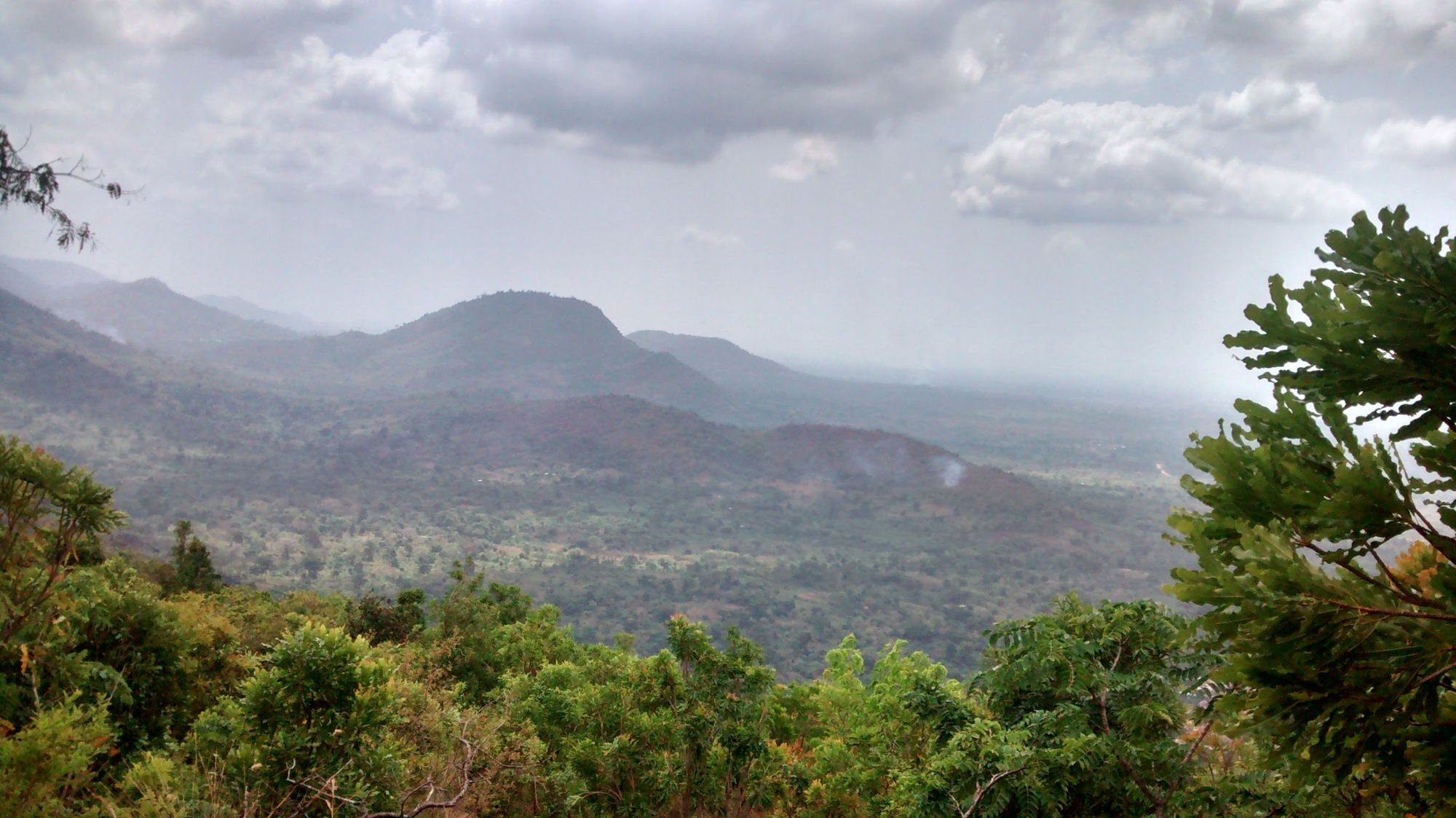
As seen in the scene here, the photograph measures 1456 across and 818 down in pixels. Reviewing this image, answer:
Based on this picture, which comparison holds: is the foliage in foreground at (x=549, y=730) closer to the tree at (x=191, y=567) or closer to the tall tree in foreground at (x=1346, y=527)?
the tall tree in foreground at (x=1346, y=527)

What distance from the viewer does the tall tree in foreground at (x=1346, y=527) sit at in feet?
12.5

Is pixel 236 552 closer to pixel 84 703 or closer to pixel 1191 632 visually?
pixel 84 703

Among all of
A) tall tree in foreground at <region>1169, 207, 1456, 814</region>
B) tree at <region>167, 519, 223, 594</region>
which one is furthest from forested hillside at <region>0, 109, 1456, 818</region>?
tree at <region>167, 519, 223, 594</region>

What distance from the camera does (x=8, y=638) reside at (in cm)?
712

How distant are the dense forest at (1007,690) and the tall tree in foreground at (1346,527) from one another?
0.06 ft

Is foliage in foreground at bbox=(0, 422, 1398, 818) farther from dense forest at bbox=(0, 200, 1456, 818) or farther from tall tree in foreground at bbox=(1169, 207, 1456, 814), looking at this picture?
tall tree in foreground at bbox=(1169, 207, 1456, 814)

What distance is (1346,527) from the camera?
413cm

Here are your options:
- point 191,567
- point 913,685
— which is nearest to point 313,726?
point 913,685

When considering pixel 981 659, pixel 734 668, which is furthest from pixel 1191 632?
pixel 734 668

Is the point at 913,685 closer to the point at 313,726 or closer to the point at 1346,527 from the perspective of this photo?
the point at 1346,527

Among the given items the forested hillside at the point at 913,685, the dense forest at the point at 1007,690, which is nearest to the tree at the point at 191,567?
the forested hillside at the point at 913,685

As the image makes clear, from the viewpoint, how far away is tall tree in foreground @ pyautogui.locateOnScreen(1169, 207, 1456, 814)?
3.81 m

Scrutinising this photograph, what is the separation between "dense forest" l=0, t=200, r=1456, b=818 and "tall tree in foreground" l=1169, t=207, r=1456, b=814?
2cm

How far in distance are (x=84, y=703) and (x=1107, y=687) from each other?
10.6 m
